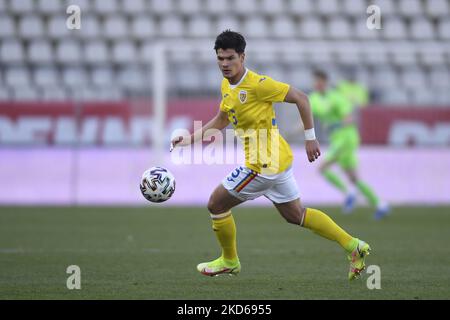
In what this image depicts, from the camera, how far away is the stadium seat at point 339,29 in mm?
21547

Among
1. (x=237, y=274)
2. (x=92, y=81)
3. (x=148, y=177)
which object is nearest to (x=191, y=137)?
(x=148, y=177)

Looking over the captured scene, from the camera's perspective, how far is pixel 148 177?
7785 millimetres

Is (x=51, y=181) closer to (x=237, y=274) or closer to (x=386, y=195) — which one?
(x=386, y=195)

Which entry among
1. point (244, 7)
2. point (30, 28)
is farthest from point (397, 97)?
point (30, 28)

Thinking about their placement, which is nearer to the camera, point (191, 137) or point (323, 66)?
point (191, 137)

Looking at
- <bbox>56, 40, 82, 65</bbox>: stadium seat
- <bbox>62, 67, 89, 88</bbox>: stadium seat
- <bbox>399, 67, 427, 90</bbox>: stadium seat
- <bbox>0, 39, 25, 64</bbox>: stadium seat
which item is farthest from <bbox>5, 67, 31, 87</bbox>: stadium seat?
<bbox>399, 67, 427, 90</bbox>: stadium seat

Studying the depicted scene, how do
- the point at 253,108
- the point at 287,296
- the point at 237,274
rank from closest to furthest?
the point at 287,296
the point at 253,108
the point at 237,274

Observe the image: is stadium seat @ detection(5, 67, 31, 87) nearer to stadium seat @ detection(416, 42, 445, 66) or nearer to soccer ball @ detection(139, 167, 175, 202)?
stadium seat @ detection(416, 42, 445, 66)

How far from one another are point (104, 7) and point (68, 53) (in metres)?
1.68

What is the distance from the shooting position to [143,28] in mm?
21031

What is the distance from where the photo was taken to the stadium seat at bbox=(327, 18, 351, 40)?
2155cm

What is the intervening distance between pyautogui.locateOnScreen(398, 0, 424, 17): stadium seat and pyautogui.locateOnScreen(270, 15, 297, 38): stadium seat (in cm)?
288
